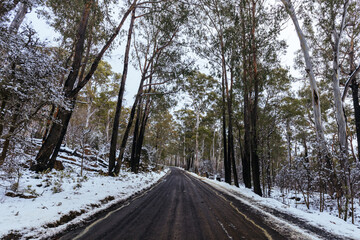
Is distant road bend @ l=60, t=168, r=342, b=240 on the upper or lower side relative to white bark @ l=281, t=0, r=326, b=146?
lower

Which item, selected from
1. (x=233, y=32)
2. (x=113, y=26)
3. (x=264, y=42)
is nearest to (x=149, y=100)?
(x=113, y=26)

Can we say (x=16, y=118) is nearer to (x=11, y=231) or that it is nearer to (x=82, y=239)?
(x=11, y=231)

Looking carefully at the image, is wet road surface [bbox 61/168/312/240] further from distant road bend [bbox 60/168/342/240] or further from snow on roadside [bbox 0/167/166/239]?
snow on roadside [bbox 0/167/166/239]

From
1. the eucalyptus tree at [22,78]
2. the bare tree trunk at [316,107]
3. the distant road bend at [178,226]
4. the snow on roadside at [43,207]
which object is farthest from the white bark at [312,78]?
the eucalyptus tree at [22,78]

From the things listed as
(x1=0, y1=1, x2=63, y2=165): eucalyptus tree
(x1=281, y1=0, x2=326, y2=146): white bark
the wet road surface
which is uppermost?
(x1=281, y1=0, x2=326, y2=146): white bark

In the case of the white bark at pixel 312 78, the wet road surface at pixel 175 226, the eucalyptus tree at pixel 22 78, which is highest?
the white bark at pixel 312 78

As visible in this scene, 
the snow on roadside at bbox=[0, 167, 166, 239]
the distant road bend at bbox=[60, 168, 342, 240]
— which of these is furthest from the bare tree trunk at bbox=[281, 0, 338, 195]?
the snow on roadside at bbox=[0, 167, 166, 239]

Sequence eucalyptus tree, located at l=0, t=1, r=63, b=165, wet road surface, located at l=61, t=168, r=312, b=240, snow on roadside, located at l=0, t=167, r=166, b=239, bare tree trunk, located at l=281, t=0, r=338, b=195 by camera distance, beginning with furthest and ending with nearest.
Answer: bare tree trunk, located at l=281, t=0, r=338, b=195
eucalyptus tree, located at l=0, t=1, r=63, b=165
wet road surface, located at l=61, t=168, r=312, b=240
snow on roadside, located at l=0, t=167, r=166, b=239

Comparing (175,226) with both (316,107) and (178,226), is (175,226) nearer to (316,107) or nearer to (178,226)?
(178,226)

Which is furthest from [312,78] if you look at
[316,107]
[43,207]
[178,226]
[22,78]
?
[43,207]

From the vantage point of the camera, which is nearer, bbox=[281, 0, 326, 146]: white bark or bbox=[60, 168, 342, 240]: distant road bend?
bbox=[60, 168, 342, 240]: distant road bend

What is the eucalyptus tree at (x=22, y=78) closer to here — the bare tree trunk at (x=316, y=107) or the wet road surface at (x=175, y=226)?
the wet road surface at (x=175, y=226)

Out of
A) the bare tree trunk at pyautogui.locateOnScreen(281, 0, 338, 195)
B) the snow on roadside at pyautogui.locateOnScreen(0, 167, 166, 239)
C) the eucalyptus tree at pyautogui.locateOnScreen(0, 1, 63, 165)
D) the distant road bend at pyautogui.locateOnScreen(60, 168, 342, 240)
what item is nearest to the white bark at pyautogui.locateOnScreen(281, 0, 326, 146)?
the bare tree trunk at pyautogui.locateOnScreen(281, 0, 338, 195)

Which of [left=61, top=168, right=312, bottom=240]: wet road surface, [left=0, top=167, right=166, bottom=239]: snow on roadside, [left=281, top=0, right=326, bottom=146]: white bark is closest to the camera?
[left=0, top=167, right=166, bottom=239]: snow on roadside
